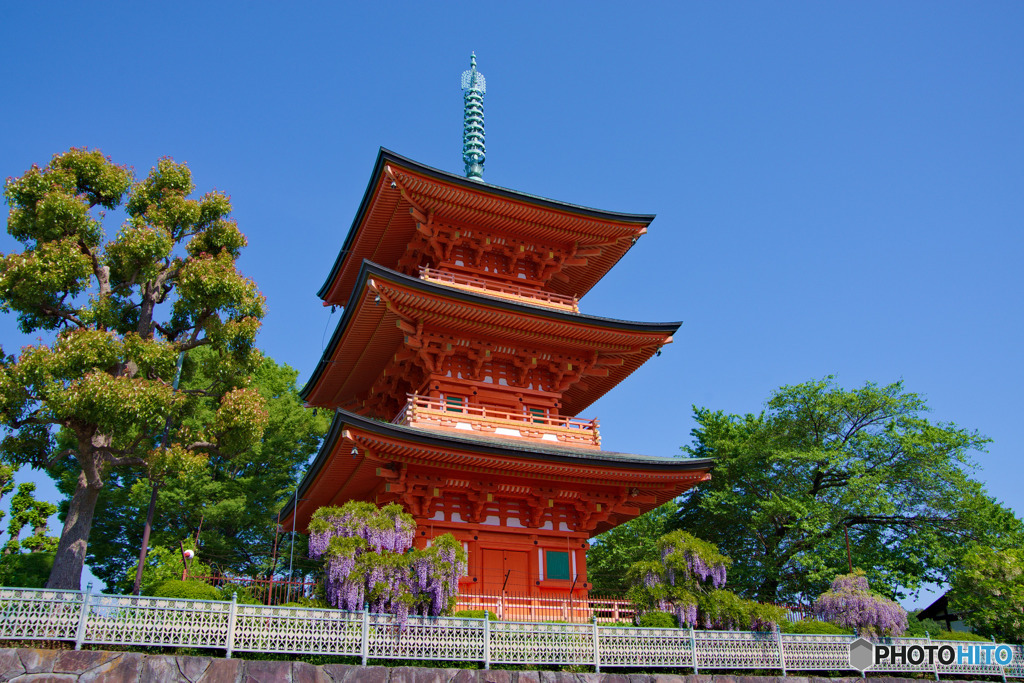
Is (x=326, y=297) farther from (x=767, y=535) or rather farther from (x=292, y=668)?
(x=767, y=535)

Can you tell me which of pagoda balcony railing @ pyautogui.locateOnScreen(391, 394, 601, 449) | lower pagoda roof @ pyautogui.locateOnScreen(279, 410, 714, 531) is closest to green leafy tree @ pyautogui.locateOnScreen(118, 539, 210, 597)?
lower pagoda roof @ pyautogui.locateOnScreen(279, 410, 714, 531)

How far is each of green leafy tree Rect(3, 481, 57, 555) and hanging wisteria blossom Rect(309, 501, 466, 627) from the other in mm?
18533

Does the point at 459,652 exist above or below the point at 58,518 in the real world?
below

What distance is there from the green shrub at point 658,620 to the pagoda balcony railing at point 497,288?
998 centimetres

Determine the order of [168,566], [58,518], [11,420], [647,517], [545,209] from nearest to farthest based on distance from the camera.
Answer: [11,420]
[545,209]
[168,566]
[58,518]
[647,517]

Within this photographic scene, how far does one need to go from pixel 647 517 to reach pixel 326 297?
18977mm

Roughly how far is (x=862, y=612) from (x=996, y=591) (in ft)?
18.1

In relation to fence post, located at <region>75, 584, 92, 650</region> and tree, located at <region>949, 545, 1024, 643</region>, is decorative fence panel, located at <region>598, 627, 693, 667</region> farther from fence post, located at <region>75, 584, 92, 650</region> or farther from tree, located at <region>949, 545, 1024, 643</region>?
tree, located at <region>949, 545, 1024, 643</region>

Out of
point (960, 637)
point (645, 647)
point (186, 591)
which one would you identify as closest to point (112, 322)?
point (186, 591)

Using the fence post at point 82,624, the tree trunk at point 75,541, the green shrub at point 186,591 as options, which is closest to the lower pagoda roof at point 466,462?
the green shrub at point 186,591

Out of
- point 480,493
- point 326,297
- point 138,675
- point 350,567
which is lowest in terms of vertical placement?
point 138,675

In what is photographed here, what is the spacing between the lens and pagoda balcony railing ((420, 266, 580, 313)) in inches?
864

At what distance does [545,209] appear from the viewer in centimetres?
2227

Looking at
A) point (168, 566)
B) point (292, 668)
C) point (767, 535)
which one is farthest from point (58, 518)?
point (767, 535)
